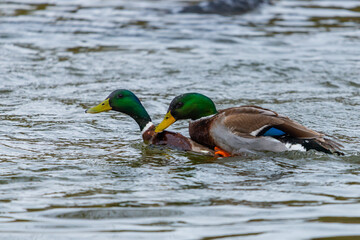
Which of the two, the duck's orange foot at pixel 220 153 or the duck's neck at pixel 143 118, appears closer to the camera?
the duck's orange foot at pixel 220 153

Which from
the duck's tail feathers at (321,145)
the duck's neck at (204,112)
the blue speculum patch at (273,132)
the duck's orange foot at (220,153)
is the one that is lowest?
the duck's orange foot at (220,153)

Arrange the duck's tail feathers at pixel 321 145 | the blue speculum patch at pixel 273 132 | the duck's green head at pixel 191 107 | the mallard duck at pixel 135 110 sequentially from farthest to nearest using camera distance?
the mallard duck at pixel 135 110, the duck's green head at pixel 191 107, the blue speculum patch at pixel 273 132, the duck's tail feathers at pixel 321 145

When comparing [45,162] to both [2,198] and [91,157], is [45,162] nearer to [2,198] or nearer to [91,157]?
[91,157]

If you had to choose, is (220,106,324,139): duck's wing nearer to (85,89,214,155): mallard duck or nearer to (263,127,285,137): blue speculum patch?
(263,127,285,137): blue speculum patch

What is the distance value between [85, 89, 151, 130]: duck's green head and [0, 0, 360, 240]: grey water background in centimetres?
31

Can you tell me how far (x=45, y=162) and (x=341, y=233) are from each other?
3069mm

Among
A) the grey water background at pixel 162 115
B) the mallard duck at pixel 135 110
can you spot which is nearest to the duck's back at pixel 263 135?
the grey water background at pixel 162 115

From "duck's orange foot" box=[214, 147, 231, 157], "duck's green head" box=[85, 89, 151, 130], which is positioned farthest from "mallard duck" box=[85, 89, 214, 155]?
"duck's orange foot" box=[214, 147, 231, 157]

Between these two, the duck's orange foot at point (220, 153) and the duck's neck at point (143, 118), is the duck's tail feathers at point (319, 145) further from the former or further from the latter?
the duck's neck at point (143, 118)

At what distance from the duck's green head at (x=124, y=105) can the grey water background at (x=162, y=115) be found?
31 cm

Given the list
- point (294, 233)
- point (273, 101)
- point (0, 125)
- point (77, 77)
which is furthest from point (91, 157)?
point (77, 77)

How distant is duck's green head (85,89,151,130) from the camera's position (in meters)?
7.47

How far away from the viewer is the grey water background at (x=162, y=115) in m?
4.79

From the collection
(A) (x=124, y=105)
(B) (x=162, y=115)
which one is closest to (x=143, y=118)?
(A) (x=124, y=105)
